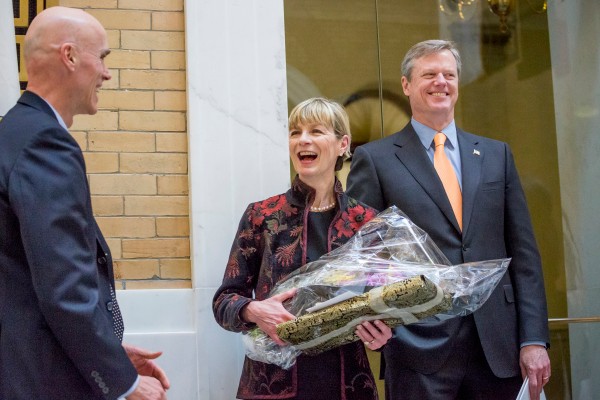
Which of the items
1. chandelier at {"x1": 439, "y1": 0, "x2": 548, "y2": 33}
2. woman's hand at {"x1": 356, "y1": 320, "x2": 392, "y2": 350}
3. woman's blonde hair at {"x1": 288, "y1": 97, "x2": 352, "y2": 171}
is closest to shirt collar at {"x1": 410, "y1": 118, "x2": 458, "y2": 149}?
woman's blonde hair at {"x1": 288, "y1": 97, "x2": 352, "y2": 171}

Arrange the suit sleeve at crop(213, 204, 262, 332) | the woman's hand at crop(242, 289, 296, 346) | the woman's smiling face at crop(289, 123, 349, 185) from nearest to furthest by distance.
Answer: the woman's hand at crop(242, 289, 296, 346) < the suit sleeve at crop(213, 204, 262, 332) < the woman's smiling face at crop(289, 123, 349, 185)

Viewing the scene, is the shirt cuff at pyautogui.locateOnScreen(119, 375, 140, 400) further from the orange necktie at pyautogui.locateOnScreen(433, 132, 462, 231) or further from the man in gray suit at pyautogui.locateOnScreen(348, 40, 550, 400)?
the orange necktie at pyautogui.locateOnScreen(433, 132, 462, 231)

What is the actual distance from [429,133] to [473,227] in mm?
507

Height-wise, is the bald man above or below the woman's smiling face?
below

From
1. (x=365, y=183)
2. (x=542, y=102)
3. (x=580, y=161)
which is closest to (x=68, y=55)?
(x=365, y=183)

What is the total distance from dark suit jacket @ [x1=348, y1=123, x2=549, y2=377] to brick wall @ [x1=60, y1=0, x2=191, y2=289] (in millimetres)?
925

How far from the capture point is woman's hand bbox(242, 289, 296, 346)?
357cm

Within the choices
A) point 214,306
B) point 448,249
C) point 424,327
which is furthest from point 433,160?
point 214,306

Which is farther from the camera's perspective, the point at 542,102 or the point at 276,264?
the point at 542,102

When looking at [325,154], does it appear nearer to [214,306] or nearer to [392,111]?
[214,306]

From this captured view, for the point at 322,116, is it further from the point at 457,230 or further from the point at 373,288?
the point at 373,288

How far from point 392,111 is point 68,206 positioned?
10.7 feet

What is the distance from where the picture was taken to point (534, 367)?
161 inches

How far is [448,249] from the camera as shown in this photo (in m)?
4.15
